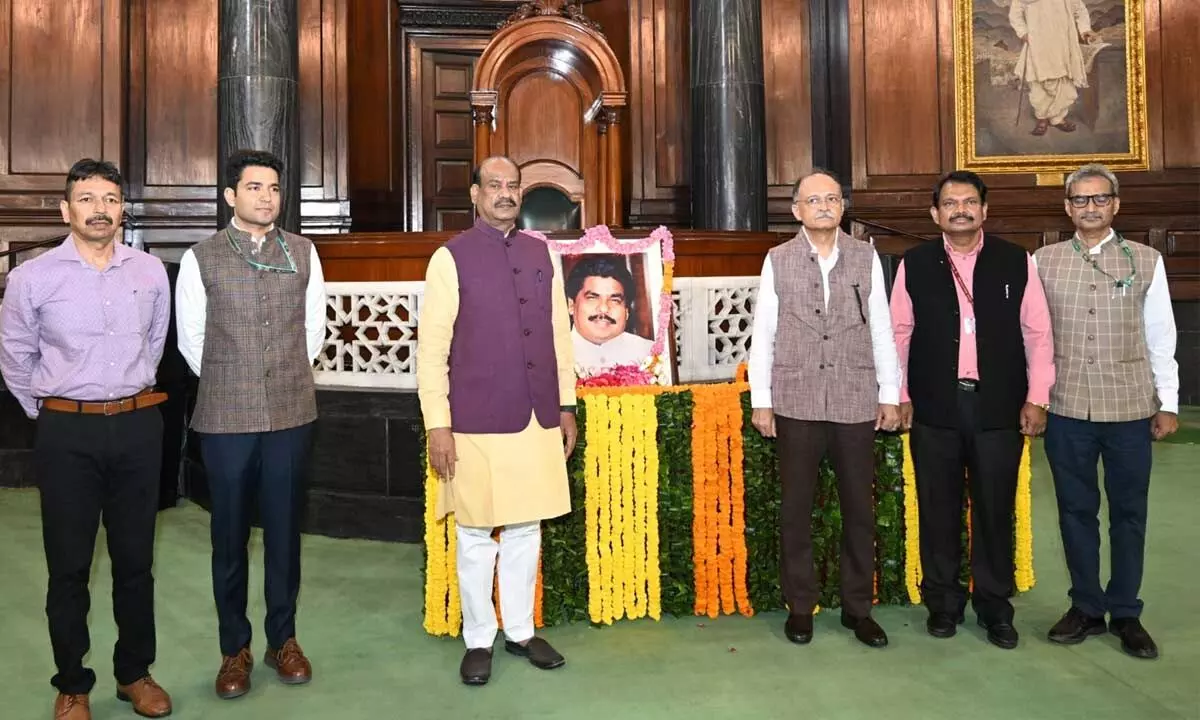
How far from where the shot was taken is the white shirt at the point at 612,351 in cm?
392

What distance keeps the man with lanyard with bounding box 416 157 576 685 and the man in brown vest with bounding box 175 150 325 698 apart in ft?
1.22

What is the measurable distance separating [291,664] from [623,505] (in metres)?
1.27

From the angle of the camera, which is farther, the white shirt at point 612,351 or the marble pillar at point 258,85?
the marble pillar at point 258,85

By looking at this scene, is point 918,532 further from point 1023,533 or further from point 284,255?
point 284,255

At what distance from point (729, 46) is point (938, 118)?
2.27 metres

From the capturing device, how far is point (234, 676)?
287 cm

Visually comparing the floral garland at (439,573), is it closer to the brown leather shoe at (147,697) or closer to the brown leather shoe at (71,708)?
the brown leather shoe at (147,697)

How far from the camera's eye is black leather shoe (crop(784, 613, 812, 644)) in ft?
10.8

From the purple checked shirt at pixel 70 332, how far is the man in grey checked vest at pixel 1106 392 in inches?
110

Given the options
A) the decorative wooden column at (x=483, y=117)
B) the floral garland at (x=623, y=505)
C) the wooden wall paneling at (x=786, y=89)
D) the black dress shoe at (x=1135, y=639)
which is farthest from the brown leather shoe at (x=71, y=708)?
the wooden wall paneling at (x=786, y=89)

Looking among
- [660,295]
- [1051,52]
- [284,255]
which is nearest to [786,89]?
[1051,52]

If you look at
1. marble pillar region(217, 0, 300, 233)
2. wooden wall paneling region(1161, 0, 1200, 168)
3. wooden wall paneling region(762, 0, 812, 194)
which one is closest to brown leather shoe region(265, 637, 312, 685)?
marble pillar region(217, 0, 300, 233)

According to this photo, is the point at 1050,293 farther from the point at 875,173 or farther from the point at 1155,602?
the point at 875,173

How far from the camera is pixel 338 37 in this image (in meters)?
7.91
